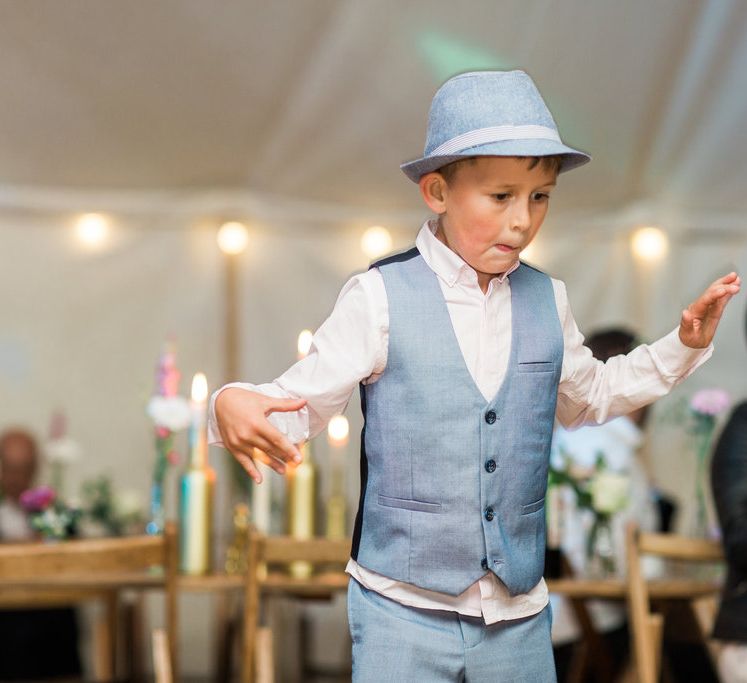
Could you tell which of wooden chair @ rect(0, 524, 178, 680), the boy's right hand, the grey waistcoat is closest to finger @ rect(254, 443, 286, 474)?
the boy's right hand

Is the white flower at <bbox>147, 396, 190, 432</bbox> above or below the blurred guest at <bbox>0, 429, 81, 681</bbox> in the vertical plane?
above

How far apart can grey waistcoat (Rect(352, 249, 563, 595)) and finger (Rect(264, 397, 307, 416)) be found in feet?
0.45

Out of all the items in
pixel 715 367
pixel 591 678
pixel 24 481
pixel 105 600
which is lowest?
pixel 591 678

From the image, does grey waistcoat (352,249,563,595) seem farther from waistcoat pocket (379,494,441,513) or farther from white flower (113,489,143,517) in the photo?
white flower (113,489,143,517)

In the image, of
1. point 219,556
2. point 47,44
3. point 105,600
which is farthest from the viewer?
point 219,556

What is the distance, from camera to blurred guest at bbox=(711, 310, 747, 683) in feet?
8.60

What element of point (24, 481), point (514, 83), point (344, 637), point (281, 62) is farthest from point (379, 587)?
point (344, 637)

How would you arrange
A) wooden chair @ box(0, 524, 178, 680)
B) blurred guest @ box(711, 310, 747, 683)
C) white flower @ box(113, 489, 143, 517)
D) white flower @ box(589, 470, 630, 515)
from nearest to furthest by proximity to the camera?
wooden chair @ box(0, 524, 178, 680), blurred guest @ box(711, 310, 747, 683), white flower @ box(589, 470, 630, 515), white flower @ box(113, 489, 143, 517)

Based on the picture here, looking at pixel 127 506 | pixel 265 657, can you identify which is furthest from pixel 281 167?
pixel 265 657

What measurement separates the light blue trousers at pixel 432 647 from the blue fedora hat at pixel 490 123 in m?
0.56

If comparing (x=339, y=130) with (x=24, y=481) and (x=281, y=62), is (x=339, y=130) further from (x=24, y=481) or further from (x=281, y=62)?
(x=24, y=481)

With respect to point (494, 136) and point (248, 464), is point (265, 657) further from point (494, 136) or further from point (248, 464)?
point (494, 136)

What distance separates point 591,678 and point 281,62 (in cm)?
227

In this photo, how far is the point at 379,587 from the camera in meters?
1.57
